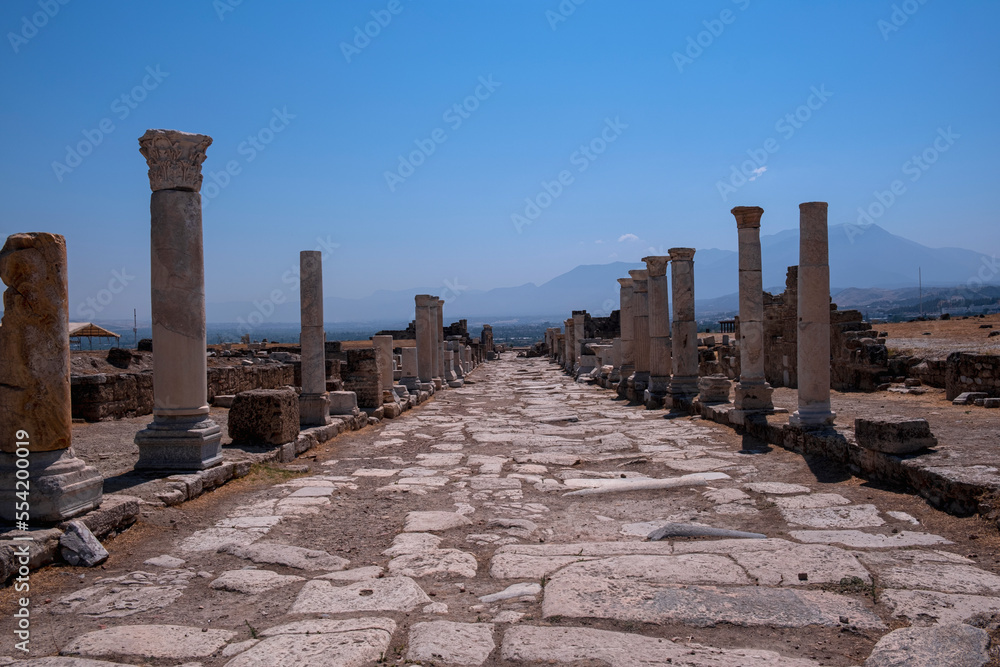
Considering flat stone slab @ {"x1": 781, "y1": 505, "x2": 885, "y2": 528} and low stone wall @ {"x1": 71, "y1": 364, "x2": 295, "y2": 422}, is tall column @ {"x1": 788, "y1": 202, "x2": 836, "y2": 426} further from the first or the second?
low stone wall @ {"x1": 71, "y1": 364, "x2": 295, "y2": 422}

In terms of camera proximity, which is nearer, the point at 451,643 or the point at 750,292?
the point at 451,643

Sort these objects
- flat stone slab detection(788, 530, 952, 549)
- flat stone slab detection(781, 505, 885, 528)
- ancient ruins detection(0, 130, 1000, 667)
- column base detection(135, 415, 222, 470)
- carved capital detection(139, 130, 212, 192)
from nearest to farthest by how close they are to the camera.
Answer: ancient ruins detection(0, 130, 1000, 667), flat stone slab detection(788, 530, 952, 549), flat stone slab detection(781, 505, 885, 528), column base detection(135, 415, 222, 470), carved capital detection(139, 130, 212, 192)

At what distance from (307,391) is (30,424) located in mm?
6908

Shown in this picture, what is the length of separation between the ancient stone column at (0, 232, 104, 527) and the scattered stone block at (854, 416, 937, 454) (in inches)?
271

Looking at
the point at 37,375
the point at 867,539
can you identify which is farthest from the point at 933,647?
the point at 37,375

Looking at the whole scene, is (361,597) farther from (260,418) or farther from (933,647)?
(260,418)

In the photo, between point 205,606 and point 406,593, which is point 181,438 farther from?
point 406,593

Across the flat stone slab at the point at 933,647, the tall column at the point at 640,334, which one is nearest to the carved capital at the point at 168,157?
the flat stone slab at the point at 933,647

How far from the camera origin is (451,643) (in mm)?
3592

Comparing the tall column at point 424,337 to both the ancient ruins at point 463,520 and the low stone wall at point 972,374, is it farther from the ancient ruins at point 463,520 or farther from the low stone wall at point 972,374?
the low stone wall at point 972,374

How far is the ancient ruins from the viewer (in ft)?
12.1

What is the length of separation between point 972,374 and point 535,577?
11.7 metres

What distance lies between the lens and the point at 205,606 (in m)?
4.22

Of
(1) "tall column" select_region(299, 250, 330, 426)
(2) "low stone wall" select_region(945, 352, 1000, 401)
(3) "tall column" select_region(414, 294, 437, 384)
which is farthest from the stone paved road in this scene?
(3) "tall column" select_region(414, 294, 437, 384)
